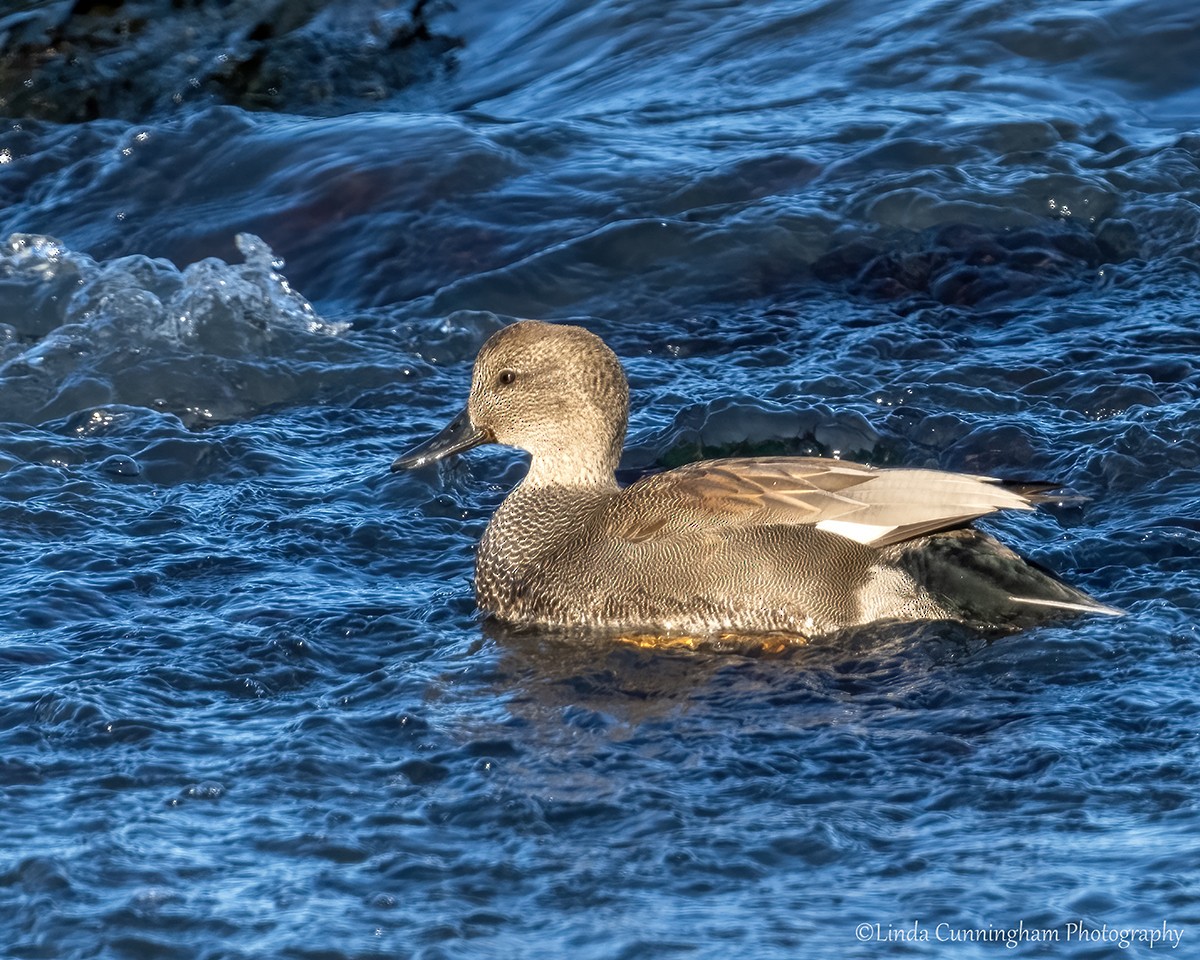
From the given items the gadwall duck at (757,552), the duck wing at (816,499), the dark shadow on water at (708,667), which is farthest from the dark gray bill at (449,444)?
the dark shadow on water at (708,667)

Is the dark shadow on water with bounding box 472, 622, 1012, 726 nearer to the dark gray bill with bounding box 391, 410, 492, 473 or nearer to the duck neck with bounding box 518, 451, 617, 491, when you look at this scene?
the duck neck with bounding box 518, 451, 617, 491

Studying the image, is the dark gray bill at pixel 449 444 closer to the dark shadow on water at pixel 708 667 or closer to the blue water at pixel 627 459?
the blue water at pixel 627 459

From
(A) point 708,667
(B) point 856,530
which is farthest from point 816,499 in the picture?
(A) point 708,667

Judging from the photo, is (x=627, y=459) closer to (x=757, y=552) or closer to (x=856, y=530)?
(x=757, y=552)

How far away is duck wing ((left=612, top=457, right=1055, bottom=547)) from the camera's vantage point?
5.23m

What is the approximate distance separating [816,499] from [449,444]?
1.50 meters

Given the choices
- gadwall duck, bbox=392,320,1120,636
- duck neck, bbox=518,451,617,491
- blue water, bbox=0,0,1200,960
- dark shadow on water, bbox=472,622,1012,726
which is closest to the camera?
blue water, bbox=0,0,1200,960

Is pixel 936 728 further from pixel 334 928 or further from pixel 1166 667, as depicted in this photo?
pixel 334 928

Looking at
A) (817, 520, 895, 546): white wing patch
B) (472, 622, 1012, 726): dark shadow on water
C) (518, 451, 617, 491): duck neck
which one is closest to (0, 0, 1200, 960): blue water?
(472, 622, 1012, 726): dark shadow on water

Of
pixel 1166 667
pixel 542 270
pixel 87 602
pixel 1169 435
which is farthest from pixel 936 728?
pixel 542 270

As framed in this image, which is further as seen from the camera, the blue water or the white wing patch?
the white wing patch

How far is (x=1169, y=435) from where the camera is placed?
260 inches

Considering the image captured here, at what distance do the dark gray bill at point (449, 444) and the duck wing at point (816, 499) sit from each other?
719 millimetres

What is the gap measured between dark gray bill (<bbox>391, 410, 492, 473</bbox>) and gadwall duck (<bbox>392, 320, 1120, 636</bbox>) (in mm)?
340
